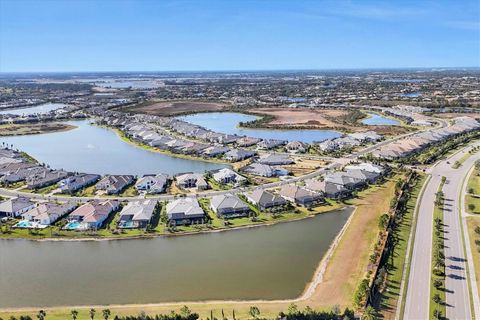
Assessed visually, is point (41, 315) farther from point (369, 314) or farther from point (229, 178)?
point (229, 178)

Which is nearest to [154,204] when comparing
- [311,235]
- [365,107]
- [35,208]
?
[35,208]

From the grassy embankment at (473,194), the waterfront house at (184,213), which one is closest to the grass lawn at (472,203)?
the grassy embankment at (473,194)

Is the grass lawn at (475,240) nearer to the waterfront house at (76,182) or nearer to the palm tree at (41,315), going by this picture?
the palm tree at (41,315)

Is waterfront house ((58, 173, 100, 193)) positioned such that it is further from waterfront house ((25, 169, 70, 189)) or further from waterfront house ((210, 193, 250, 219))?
waterfront house ((210, 193, 250, 219))

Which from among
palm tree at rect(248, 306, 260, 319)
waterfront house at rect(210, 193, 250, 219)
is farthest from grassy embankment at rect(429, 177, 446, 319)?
waterfront house at rect(210, 193, 250, 219)

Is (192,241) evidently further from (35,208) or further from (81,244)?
(35,208)

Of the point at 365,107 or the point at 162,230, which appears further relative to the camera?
the point at 365,107

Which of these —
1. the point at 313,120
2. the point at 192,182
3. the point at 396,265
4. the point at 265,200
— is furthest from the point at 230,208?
the point at 313,120

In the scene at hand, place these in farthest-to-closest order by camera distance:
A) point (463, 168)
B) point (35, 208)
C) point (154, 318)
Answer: point (463, 168), point (35, 208), point (154, 318)
